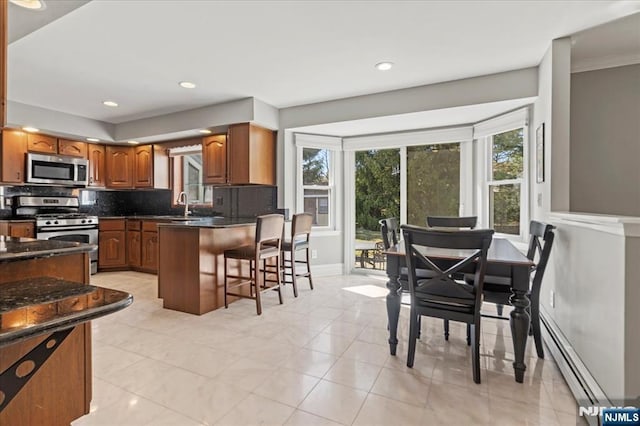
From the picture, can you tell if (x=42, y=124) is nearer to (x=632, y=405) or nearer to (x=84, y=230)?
(x=84, y=230)

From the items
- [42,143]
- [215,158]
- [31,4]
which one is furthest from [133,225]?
[31,4]

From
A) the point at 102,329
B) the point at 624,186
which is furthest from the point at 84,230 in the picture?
the point at 624,186

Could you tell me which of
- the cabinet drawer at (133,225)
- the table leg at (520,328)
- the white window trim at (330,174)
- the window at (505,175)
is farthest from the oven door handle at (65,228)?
the window at (505,175)

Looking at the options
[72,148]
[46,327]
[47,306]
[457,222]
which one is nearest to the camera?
[46,327]

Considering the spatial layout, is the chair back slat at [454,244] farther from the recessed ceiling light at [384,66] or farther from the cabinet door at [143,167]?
the cabinet door at [143,167]

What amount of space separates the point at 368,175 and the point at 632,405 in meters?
3.70

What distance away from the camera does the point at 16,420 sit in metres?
1.25

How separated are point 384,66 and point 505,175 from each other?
188 cm

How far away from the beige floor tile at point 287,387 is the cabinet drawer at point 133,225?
12.8ft

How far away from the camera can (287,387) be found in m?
1.86

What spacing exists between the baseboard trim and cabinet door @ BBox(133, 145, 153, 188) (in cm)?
528

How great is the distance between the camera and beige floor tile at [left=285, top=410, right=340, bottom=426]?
61.2 inches

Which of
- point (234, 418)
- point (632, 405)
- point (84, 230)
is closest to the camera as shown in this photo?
point (632, 405)

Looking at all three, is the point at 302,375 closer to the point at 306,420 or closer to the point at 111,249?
the point at 306,420
